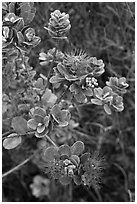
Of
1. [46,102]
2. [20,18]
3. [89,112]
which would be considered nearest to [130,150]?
[89,112]

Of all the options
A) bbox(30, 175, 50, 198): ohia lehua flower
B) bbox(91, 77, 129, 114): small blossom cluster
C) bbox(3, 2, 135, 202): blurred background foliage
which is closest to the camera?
bbox(91, 77, 129, 114): small blossom cluster

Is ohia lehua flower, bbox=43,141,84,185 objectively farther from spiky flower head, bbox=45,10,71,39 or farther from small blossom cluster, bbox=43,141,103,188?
spiky flower head, bbox=45,10,71,39

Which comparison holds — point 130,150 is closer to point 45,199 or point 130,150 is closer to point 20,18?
point 45,199

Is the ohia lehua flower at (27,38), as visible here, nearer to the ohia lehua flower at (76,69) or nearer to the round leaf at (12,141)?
the ohia lehua flower at (76,69)

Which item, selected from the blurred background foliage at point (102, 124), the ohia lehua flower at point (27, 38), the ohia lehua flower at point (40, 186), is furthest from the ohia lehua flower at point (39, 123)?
the ohia lehua flower at point (40, 186)

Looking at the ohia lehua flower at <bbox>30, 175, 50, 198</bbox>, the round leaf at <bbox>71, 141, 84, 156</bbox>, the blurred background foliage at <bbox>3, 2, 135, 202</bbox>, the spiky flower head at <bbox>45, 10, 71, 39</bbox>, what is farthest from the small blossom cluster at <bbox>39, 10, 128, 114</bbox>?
the ohia lehua flower at <bbox>30, 175, 50, 198</bbox>
